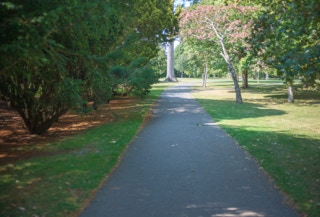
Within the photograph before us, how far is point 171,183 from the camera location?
20.6 ft

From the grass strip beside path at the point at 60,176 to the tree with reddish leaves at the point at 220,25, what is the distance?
14160 millimetres

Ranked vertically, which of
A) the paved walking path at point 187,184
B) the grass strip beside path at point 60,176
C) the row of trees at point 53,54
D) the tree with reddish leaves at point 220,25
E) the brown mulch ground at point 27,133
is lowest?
the brown mulch ground at point 27,133

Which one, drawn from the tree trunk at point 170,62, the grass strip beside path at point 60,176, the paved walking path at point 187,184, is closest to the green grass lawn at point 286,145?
the paved walking path at point 187,184

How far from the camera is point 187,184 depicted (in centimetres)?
623

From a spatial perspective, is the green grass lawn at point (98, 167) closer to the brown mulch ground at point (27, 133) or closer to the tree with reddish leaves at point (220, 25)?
the brown mulch ground at point (27, 133)

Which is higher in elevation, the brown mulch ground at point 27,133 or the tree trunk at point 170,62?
the tree trunk at point 170,62

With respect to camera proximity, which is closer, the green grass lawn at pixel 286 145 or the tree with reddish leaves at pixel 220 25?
the green grass lawn at pixel 286 145

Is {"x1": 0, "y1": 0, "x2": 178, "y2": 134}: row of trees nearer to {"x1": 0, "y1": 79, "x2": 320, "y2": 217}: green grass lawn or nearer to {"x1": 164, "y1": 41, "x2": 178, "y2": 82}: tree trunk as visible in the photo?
{"x1": 0, "y1": 79, "x2": 320, "y2": 217}: green grass lawn

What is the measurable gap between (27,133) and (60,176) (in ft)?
20.9

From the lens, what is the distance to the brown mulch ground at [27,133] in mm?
9273

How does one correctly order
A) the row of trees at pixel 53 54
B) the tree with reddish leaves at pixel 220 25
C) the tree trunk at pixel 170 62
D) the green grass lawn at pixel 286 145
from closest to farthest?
the row of trees at pixel 53 54 → the green grass lawn at pixel 286 145 → the tree with reddish leaves at pixel 220 25 → the tree trunk at pixel 170 62

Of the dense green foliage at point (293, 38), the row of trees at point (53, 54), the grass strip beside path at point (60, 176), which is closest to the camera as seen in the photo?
the row of trees at point (53, 54)

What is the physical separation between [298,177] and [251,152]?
2192 millimetres

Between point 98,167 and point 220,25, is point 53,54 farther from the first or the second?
point 220,25
